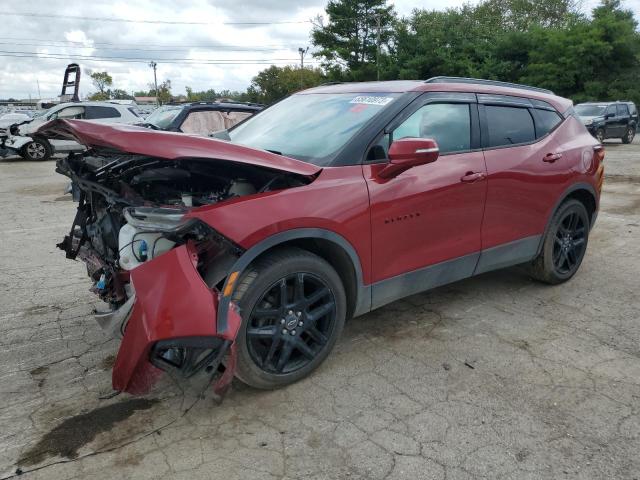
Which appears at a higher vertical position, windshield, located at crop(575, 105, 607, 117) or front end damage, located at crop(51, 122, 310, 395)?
windshield, located at crop(575, 105, 607, 117)

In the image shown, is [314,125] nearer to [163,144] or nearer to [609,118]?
[163,144]

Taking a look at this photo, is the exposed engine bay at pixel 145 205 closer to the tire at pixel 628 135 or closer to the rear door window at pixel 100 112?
the rear door window at pixel 100 112

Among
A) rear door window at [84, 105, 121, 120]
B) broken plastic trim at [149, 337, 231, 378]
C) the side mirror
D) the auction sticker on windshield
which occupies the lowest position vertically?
broken plastic trim at [149, 337, 231, 378]

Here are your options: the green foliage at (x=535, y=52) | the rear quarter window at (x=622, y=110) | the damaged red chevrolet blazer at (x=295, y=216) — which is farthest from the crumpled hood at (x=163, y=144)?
the green foliage at (x=535, y=52)

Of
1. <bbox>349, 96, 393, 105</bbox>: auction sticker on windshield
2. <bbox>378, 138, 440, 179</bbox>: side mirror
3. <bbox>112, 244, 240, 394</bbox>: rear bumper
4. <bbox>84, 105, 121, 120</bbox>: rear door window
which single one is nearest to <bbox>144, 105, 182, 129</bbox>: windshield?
<bbox>84, 105, 121, 120</bbox>: rear door window

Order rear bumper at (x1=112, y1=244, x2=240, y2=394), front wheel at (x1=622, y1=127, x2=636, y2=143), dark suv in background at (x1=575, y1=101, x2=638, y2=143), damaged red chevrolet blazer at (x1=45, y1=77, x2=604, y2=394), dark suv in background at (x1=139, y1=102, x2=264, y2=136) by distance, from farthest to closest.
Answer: front wheel at (x1=622, y1=127, x2=636, y2=143) < dark suv in background at (x1=575, y1=101, x2=638, y2=143) < dark suv in background at (x1=139, y1=102, x2=264, y2=136) < damaged red chevrolet blazer at (x1=45, y1=77, x2=604, y2=394) < rear bumper at (x1=112, y1=244, x2=240, y2=394)

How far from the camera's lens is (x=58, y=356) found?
11.1 ft

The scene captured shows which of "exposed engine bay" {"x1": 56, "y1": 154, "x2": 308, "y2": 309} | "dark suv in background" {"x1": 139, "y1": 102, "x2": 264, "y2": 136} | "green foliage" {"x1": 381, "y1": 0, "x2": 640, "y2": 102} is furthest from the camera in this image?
"green foliage" {"x1": 381, "y1": 0, "x2": 640, "y2": 102}

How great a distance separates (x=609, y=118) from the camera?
20.0 metres

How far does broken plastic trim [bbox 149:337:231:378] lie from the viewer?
2.39 meters

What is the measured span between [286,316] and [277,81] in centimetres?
6594

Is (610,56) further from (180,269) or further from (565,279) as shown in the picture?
(180,269)

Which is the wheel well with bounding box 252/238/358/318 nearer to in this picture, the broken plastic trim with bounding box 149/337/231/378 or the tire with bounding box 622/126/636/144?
the broken plastic trim with bounding box 149/337/231/378

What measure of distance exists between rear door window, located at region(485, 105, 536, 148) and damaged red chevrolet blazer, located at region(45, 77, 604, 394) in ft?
0.05
